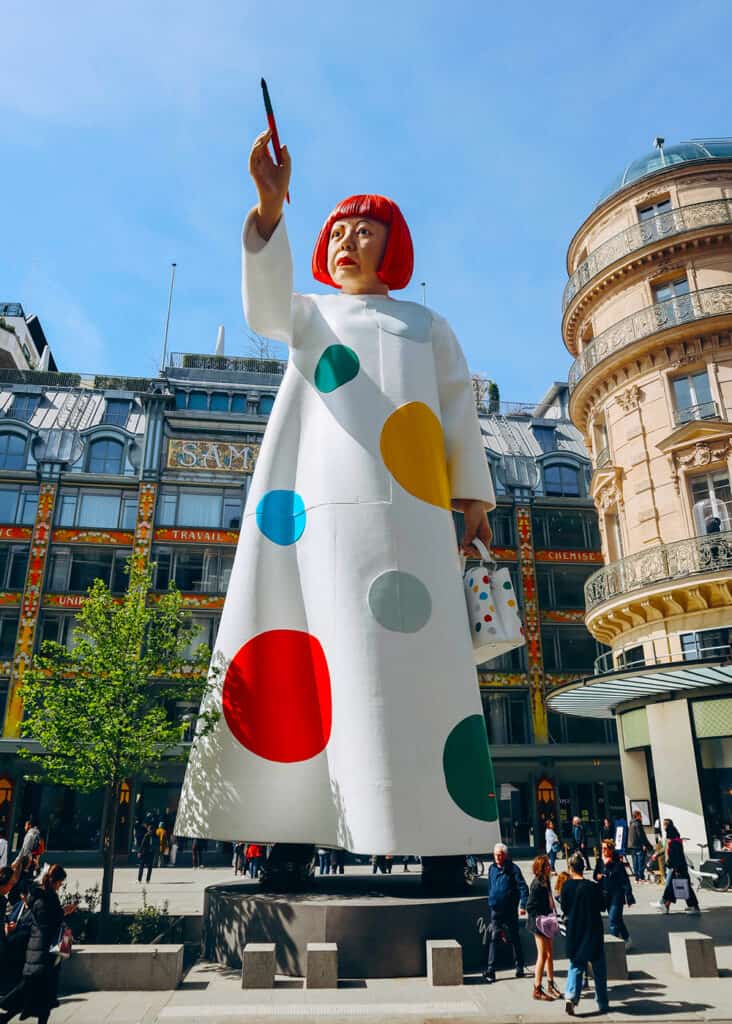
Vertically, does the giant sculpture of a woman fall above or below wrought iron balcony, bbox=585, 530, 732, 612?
below

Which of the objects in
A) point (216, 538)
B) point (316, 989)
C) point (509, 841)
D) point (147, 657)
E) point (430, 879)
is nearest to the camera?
point (316, 989)

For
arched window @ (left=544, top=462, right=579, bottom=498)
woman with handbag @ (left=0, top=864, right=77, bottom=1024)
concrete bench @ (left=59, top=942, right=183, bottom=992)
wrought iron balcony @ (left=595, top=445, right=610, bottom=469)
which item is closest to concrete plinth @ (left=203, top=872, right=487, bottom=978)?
concrete bench @ (left=59, top=942, right=183, bottom=992)

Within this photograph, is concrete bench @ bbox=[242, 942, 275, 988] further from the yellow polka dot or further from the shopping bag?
the shopping bag

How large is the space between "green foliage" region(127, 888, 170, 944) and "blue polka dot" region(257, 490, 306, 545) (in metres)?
4.80

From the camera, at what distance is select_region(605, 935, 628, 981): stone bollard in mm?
8328

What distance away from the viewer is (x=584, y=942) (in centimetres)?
708

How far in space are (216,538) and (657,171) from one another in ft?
63.9

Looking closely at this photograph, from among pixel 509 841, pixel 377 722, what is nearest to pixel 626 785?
pixel 509 841

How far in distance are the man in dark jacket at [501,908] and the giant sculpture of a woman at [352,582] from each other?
0.35 metres

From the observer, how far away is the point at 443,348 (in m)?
10.3

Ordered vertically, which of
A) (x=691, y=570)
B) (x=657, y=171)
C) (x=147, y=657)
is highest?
(x=657, y=171)

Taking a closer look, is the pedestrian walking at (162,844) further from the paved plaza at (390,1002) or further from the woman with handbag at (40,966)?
the woman with handbag at (40,966)

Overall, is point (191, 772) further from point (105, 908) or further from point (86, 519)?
point (86, 519)

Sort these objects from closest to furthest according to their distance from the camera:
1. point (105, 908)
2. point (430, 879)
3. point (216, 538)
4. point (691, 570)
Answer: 1. point (430, 879)
2. point (105, 908)
3. point (691, 570)
4. point (216, 538)
